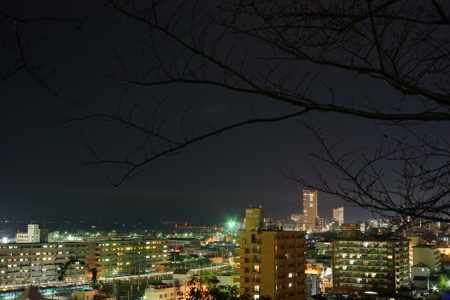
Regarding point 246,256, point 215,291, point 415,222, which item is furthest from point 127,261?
point 415,222

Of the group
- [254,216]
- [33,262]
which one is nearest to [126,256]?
[33,262]

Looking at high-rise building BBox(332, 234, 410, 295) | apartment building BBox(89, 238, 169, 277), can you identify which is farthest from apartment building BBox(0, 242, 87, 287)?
high-rise building BBox(332, 234, 410, 295)

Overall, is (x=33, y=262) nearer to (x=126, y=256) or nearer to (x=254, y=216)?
(x=126, y=256)

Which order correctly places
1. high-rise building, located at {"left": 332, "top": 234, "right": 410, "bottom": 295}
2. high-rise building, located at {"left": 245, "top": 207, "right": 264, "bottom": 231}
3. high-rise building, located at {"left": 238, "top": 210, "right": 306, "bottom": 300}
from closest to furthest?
high-rise building, located at {"left": 238, "top": 210, "right": 306, "bottom": 300} < high-rise building, located at {"left": 332, "top": 234, "right": 410, "bottom": 295} < high-rise building, located at {"left": 245, "top": 207, "right": 264, "bottom": 231}

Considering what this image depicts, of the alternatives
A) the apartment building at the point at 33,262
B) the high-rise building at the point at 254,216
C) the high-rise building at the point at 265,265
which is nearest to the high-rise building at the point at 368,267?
the high-rise building at the point at 254,216

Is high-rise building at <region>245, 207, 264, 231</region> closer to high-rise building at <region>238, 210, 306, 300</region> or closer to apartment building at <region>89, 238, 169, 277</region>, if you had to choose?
high-rise building at <region>238, 210, 306, 300</region>

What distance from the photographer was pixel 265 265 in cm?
1478

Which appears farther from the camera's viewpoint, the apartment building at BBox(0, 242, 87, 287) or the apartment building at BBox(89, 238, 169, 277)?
the apartment building at BBox(89, 238, 169, 277)

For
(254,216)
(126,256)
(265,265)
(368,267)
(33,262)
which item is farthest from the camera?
(126,256)

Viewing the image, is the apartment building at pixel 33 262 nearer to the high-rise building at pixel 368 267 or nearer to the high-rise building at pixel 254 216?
the high-rise building at pixel 254 216

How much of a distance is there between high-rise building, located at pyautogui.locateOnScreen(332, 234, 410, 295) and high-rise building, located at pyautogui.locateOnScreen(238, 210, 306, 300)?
6723mm

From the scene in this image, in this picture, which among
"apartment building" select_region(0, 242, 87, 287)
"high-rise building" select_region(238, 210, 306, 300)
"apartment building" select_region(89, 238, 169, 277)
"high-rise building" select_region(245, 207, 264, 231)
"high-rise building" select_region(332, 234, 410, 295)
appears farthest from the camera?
"apartment building" select_region(89, 238, 169, 277)

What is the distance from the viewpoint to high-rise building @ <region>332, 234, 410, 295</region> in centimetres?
2130

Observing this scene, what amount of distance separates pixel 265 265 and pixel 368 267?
9944mm
